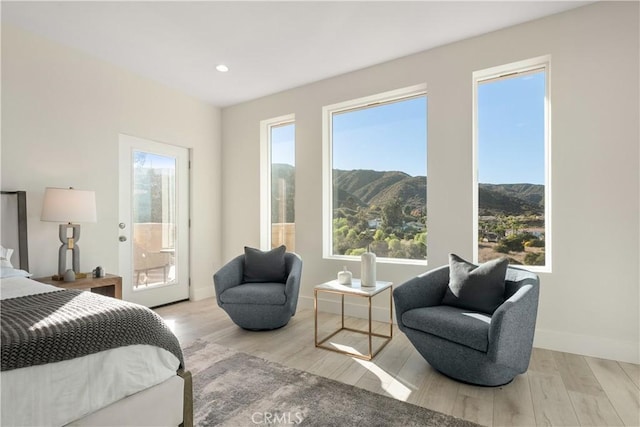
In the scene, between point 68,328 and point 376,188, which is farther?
point 376,188

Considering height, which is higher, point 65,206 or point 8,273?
point 65,206

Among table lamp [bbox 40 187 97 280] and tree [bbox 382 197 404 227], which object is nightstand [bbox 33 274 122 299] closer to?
table lamp [bbox 40 187 97 280]

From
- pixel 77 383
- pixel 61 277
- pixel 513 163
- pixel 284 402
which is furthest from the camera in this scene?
pixel 513 163

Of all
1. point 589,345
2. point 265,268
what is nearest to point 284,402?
point 265,268

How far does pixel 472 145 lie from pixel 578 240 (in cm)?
Result: 114

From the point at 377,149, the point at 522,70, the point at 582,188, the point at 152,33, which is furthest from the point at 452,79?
the point at 152,33

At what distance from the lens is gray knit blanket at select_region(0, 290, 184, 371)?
1.05m

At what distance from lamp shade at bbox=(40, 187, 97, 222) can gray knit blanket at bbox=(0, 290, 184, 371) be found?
1.37m

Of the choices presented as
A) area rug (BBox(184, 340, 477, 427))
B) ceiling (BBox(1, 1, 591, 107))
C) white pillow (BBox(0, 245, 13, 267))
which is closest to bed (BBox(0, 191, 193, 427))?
area rug (BBox(184, 340, 477, 427))

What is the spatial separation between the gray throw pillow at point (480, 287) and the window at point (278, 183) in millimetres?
2303

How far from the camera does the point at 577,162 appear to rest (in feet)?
8.34

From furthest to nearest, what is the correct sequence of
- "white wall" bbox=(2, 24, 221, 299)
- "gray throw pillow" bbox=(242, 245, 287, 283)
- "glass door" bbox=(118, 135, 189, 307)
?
"glass door" bbox=(118, 135, 189, 307) → "gray throw pillow" bbox=(242, 245, 287, 283) → "white wall" bbox=(2, 24, 221, 299)

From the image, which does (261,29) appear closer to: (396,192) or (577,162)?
(396,192)

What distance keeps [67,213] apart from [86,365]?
6.91 feet
